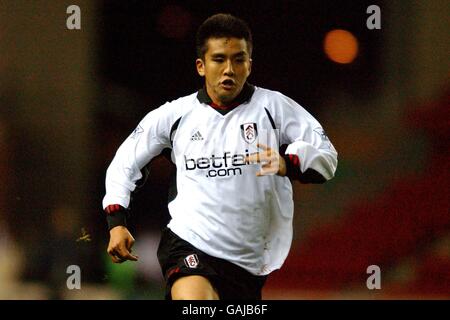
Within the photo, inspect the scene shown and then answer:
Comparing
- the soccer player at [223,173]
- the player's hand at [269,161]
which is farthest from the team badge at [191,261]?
the player's hand at [269,161]

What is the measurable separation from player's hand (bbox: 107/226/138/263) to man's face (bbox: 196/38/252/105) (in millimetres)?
792

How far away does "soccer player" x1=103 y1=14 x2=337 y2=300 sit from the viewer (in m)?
4.06

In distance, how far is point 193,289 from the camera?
3.91 m

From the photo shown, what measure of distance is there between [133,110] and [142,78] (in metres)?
0.26

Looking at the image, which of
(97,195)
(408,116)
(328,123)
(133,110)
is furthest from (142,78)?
(408,116)

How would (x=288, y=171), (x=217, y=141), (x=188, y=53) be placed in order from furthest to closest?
(x=188, y=53) → (x=217, y=141) → (x=288, y=171)

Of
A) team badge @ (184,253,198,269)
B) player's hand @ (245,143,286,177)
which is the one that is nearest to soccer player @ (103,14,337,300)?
team badge @ (184,253,198,269)

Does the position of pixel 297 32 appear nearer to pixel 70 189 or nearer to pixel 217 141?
pixel 70 189

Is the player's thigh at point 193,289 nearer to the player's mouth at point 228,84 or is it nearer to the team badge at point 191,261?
the team badge at point 191,261

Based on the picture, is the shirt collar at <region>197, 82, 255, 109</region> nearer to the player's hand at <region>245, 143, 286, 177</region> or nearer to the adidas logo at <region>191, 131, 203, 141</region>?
the adidas logo at <region>191, 131, 203, 141</region>

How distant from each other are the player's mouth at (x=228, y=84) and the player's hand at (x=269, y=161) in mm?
466

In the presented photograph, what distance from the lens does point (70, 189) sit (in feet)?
21.8

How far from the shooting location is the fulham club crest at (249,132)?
4172 millimetres

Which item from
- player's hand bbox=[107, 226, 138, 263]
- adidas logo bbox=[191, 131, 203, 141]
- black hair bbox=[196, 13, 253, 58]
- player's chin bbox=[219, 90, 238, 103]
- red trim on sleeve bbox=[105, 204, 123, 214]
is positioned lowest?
player's hand bbox=[107, 226, 138, 263]
